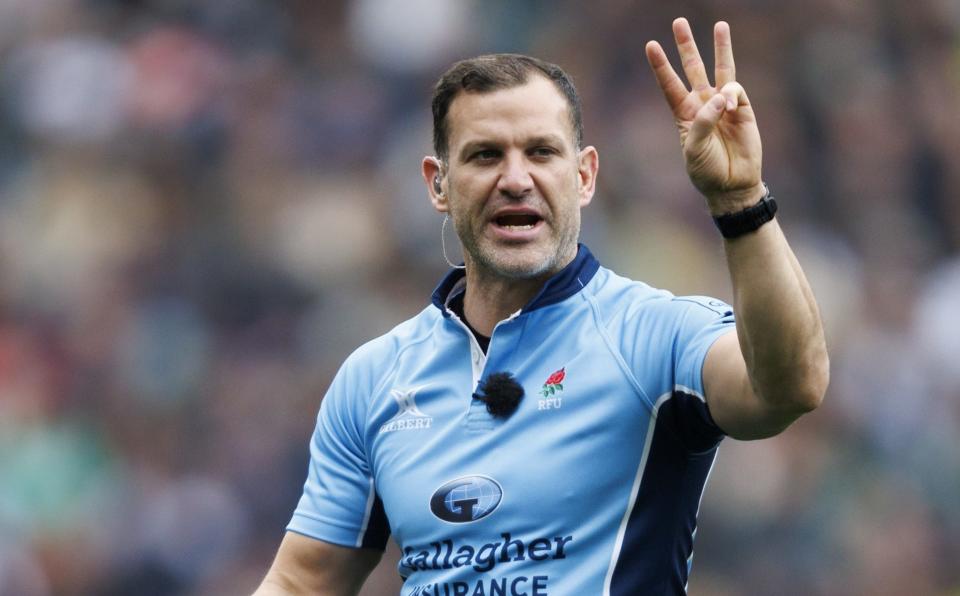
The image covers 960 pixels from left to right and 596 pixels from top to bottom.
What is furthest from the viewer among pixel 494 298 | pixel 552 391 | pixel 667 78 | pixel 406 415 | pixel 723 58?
pixel 494 298

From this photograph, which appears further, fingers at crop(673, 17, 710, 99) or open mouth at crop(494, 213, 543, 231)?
open mouth at crop(494, 213, 543, 231)

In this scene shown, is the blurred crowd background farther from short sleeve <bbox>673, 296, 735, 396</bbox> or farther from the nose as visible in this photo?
short sleeve <bbox>673, 296, 735, 396</bbox>

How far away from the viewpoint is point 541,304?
15.3 feet

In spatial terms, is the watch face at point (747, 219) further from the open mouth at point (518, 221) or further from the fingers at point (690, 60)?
the open mouth at point (518, 221)

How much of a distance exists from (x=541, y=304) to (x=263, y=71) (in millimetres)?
7827

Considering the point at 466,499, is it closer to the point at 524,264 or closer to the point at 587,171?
the point at 524,264

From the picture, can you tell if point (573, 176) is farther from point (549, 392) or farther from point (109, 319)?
point (109, 319)

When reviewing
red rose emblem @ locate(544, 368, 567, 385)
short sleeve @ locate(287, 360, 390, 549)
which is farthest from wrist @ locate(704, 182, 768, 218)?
short sleeve @ locate(287, 360, 390, 549)

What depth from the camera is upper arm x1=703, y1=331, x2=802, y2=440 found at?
3900mm

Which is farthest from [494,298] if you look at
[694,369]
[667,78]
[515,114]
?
[667,78]

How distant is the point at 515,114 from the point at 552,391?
800 mm

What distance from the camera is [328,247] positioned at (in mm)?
11133

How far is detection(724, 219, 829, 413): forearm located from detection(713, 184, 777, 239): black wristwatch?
0.05ft

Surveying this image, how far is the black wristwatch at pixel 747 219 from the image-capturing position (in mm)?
3795
